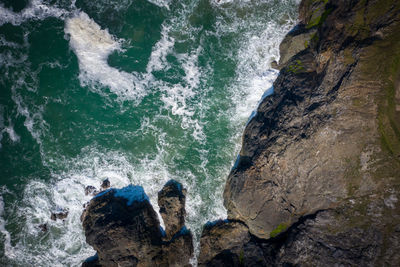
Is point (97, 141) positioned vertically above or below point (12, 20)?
below

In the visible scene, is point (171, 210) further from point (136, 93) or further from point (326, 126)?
point (326, 126)

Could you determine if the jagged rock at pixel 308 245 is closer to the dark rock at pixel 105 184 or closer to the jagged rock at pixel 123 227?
the jagged rock at pixel 123 227

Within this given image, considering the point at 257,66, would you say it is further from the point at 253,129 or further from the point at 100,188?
the point at 100,188

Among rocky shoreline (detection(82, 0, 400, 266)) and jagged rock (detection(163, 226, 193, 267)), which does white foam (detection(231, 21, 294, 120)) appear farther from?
jagged rock (detection(163, 226, 193, 267))

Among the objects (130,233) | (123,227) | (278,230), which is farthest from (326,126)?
(123,227)

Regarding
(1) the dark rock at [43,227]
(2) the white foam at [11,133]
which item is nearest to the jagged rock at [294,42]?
(2) the white foam at [11,133]

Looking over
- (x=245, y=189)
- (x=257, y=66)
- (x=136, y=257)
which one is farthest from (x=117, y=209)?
(x=257, y=66)
